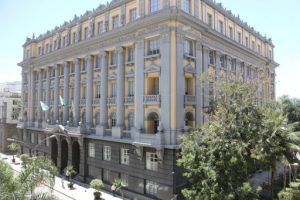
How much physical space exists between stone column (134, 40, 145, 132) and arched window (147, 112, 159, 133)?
0.75m

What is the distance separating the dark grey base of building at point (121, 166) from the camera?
2531 cm

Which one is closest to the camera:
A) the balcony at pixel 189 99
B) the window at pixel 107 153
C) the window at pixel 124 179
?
the balcony at pixel 189 99

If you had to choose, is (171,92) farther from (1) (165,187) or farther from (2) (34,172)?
(2) (34,172)

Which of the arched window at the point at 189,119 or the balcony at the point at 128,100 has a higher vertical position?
the balcony at the point at 128,100

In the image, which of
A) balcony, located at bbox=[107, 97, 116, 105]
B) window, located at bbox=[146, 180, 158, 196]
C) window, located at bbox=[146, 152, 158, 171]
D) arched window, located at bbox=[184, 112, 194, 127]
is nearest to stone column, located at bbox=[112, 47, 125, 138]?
balcony, located at bbox=[107, 97, 116, 105]

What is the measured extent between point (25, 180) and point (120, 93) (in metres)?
19.4

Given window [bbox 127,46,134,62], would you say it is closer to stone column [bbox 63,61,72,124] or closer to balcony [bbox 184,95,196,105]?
balcony [bbox 184,95,196,105]

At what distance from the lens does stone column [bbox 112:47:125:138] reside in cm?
3088

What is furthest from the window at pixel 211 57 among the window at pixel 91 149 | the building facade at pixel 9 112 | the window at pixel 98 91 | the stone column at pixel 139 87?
the building facade at pixel 9 112

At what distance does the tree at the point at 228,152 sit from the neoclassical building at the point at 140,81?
3490 millimetres

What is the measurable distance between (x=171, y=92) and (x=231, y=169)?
33.2 feet

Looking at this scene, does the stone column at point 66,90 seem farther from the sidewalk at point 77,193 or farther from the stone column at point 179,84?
the stone column at point 179,84

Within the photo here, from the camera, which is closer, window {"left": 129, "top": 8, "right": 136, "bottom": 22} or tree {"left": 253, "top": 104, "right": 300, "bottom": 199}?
tree {"left": 253, "top": 104, "right": 300, "bottom": 199}

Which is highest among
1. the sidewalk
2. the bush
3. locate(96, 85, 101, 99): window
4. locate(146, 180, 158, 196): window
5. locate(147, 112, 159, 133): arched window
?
locate(96, 85, 101, 99): window
